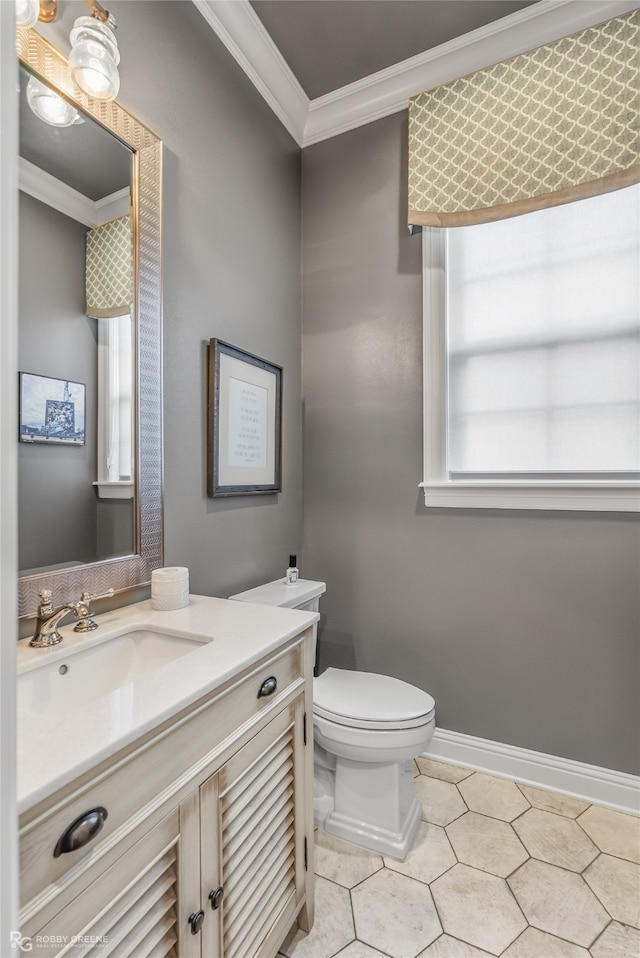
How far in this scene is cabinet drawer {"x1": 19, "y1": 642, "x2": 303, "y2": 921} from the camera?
0.54m

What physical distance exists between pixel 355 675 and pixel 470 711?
565mm

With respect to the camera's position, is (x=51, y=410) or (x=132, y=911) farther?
(x=51, y=410)

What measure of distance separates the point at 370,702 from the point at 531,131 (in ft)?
7.23

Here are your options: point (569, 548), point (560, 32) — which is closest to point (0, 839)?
point (569, 548)

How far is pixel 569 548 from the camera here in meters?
1.78

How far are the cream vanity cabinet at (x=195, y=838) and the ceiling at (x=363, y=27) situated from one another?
7.46 feet

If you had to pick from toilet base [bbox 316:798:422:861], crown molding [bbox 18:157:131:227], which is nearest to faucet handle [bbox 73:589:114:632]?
crown molding [bbox 18:157:131:227]

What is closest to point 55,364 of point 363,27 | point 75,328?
point 75,328

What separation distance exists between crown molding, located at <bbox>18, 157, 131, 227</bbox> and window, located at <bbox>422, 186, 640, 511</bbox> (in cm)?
127

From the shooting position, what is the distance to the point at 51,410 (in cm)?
110

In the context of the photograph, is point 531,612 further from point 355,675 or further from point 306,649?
point 306,649

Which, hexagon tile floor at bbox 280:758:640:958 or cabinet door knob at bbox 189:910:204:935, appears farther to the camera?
hexagon tile floor at bbox 280:758:640:958

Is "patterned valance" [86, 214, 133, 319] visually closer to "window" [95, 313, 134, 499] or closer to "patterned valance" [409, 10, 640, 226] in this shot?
"window" [95, 313, 134, 499]

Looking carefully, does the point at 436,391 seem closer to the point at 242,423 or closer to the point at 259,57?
the point at 242,423
